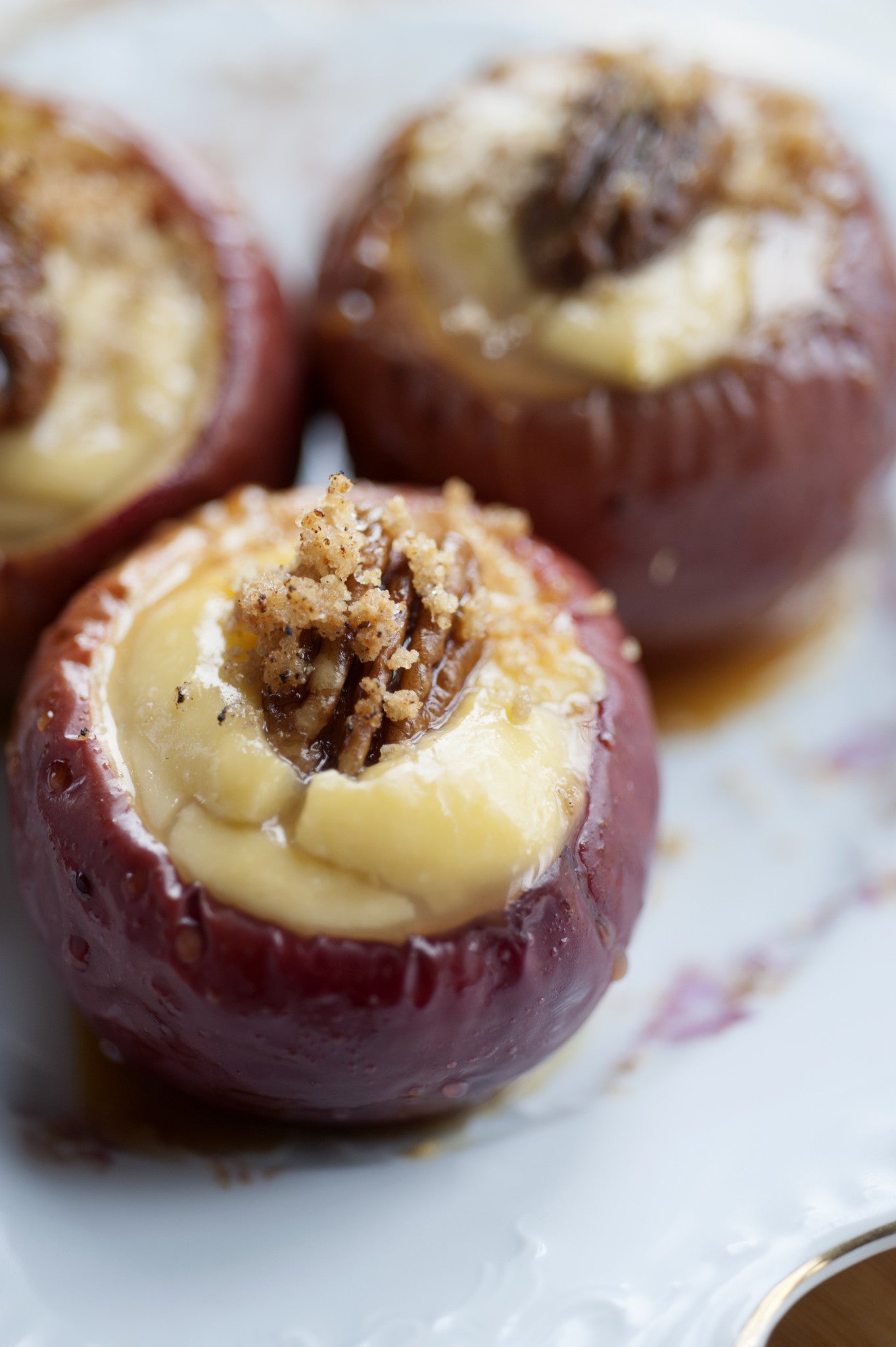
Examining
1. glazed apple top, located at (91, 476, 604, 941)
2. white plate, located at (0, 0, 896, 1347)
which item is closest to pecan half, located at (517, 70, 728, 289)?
glazed apple top, located at (91, 476, 604, 941)

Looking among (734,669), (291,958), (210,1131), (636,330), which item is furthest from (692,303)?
(210,1131)

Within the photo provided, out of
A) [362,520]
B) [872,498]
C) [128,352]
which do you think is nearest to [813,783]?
[872,498]

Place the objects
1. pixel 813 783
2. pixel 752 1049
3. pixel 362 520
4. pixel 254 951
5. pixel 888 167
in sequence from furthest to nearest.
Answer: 1. pixel 888 167
2. pixel 813 783
3. pixel 752 1049
4. pixel 362 520
5. pixel 254 951

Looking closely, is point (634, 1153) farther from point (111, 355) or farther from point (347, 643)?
point (111, 355)

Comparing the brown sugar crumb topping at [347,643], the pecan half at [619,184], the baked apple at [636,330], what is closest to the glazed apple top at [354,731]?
the brown sugar crumb topping at [347,643]

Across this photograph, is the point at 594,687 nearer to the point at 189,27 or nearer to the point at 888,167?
the point at 888,167

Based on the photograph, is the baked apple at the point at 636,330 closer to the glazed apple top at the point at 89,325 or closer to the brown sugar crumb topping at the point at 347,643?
the glazed apple top at the point at 89,325
